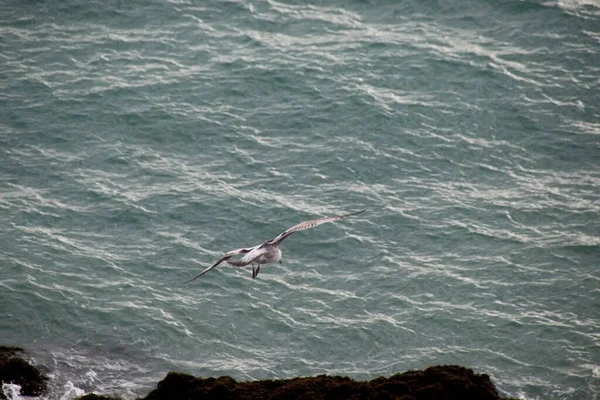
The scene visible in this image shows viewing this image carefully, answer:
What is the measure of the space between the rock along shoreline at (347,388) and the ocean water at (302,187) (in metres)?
5.01

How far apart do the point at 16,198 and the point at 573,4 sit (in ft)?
84.1

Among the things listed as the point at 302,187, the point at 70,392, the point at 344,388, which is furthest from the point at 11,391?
the point at 302,187

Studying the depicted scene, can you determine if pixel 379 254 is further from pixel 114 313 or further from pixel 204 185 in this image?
pixel 114 313

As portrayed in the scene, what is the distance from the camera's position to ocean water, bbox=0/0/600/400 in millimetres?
24297

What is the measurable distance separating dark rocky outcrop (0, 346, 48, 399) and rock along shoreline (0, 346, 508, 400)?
478 cm

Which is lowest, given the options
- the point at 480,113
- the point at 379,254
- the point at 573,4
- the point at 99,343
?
the point at 99,343

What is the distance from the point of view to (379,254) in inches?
1084

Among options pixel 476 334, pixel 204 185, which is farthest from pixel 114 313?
pixel 476 334

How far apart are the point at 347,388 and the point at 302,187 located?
47.0 ft

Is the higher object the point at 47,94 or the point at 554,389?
the point at 47,94

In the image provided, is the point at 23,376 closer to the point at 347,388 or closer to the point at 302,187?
the point at 347,388

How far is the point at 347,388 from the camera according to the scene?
16.2 metres

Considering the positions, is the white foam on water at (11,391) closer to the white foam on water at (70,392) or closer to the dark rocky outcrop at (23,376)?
the dark rocky outcrop at (23,376)

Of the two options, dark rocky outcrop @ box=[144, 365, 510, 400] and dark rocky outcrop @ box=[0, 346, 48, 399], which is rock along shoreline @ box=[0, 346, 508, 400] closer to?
dark rocky outcrop @ box=[144, 365, 510, 400]
